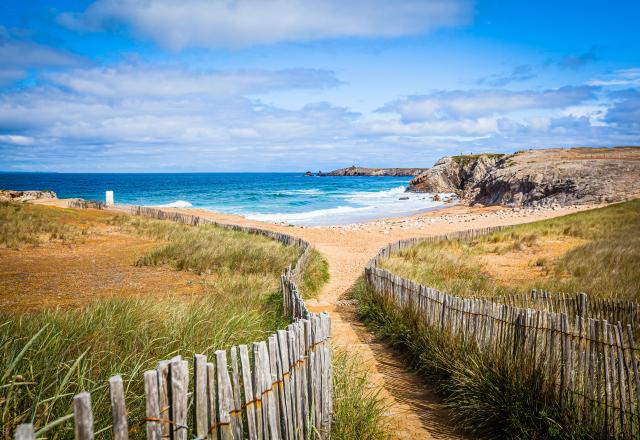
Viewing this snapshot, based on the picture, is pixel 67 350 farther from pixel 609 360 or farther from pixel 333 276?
pixel 333 276

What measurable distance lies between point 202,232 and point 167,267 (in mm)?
7115

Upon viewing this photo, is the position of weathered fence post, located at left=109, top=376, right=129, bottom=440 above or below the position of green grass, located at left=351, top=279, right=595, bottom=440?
above

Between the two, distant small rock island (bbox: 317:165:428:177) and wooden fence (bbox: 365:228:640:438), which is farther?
distant small rock island (bbox: 317:165:428:177)

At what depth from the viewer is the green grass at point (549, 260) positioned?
887cm

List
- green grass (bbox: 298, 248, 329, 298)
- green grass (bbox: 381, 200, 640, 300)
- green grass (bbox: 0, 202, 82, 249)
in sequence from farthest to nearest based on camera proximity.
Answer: green grass (bbox: 0, 202, 82, 249), green grass (bbox: 298, 248, 329, 298), green grass (bbox: 381, 200, 640, 300)

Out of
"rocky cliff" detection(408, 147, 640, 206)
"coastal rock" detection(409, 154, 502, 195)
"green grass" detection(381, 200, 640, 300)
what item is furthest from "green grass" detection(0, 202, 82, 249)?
"coastal rock" detection(409, 154, 502, 195)

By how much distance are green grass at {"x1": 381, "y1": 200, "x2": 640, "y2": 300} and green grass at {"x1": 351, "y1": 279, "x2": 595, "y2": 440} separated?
3152mm

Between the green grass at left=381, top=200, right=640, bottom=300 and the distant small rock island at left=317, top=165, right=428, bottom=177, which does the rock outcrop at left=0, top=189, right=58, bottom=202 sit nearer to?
the green grass at left=381, top=200, right=640, bottom=300

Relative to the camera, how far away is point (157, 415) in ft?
7.02

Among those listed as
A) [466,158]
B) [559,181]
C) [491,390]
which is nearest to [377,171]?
[466,158]

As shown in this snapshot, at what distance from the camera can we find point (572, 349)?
407 centimetres

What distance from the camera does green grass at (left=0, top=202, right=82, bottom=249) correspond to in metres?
15.2

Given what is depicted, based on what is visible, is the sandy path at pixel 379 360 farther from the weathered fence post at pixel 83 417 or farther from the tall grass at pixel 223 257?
the weathered fence post at pixel 83 417

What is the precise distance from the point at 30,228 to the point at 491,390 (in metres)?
19.0
